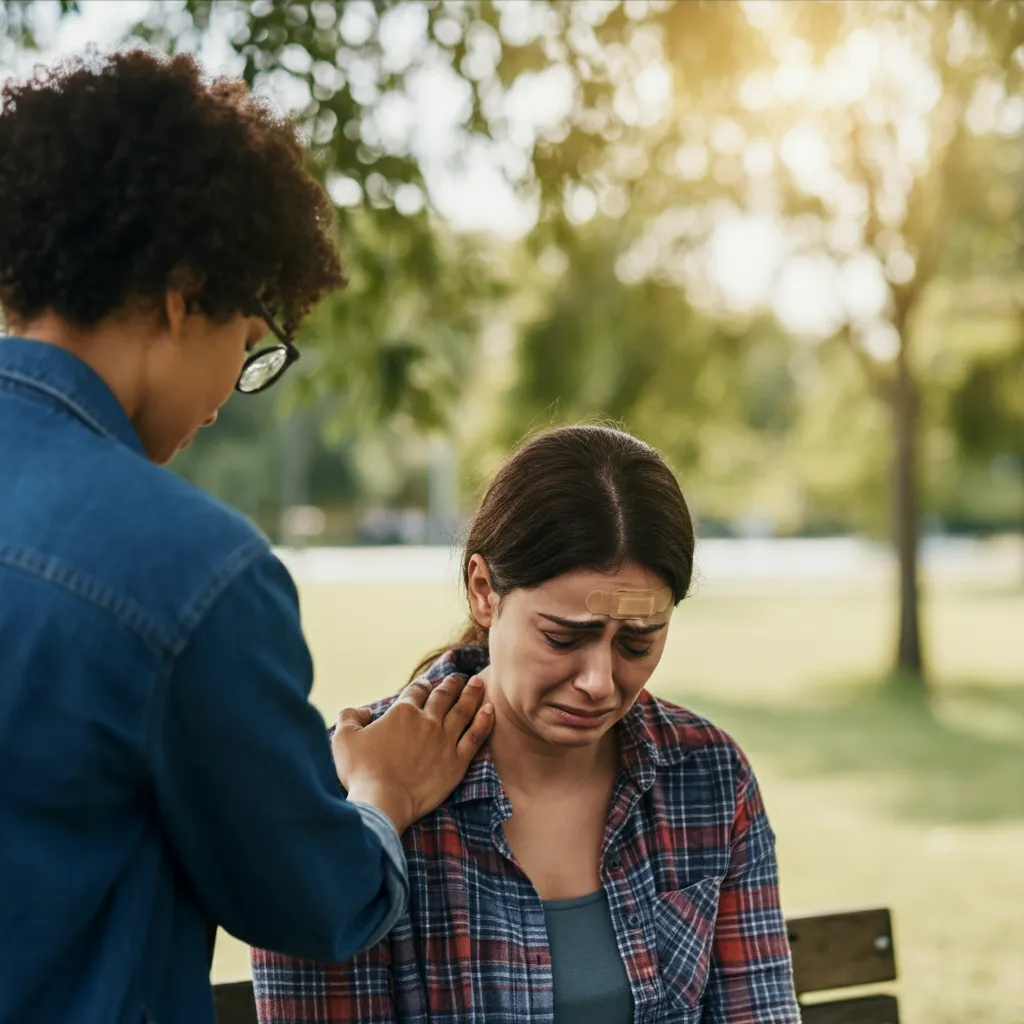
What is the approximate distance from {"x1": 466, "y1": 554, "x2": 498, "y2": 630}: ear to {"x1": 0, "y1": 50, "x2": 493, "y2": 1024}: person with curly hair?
0.84 m

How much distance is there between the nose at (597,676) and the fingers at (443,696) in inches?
8.8

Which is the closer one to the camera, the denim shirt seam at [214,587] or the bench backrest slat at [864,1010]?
the denim shirt seam at [214,587]

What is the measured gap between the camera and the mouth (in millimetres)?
2438

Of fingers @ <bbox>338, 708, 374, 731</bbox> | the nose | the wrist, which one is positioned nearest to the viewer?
the wrist

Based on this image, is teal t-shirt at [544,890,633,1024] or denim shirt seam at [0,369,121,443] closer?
denim shirt seam at [0,369,121,443]

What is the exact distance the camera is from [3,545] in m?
1.47

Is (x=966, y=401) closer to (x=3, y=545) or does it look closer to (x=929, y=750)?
(x=929, y=750)

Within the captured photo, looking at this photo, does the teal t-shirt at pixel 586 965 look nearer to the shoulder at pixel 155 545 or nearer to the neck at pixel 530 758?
the neck at pixel 530 758

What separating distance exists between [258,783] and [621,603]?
0.97 meters

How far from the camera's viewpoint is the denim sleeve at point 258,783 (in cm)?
149

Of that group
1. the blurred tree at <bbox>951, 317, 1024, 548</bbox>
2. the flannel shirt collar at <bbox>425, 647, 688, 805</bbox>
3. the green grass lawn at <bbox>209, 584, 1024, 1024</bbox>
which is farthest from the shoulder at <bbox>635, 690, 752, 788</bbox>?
the blurred tree at <bbox>951, 317, 1024, 548</bbox>

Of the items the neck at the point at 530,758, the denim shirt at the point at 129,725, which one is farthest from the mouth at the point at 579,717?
the denim shirt at the point at 129,725

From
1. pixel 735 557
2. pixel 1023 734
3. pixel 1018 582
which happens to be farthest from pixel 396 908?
pixel 735 557

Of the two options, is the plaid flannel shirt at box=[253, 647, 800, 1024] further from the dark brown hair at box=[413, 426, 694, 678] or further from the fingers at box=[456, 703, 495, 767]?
the dark brown hair at box=[413, 426, 694, 678]
